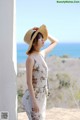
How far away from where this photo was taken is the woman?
2795mm

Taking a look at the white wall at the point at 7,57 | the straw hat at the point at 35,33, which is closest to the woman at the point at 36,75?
the straw hat at the point at 35,33

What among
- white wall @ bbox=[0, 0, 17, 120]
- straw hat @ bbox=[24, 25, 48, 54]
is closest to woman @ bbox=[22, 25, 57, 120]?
straw hat @ bbox=[24, 25, 48, 54]

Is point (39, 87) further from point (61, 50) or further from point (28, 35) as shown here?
point (61, 50)

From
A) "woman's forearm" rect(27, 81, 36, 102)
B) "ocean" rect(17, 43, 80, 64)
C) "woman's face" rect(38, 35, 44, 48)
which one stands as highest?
"woman's face" rect(38, 35, 44, 48)

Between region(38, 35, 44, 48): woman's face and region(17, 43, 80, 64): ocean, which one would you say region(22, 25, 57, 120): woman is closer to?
region(38, 35, 44, 48): woman's face

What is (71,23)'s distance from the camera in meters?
4.24

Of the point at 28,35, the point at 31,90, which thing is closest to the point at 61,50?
the point at 28,35

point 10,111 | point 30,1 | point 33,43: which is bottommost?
point 10,111

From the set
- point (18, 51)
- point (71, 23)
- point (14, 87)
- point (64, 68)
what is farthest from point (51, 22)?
point (14, 87)

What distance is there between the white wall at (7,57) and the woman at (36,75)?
295 mm

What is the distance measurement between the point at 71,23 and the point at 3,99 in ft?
4.87

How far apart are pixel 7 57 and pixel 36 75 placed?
44 cm

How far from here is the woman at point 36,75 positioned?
9.17 feet

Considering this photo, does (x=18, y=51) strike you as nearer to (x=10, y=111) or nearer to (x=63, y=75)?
(x=10, y=111)
